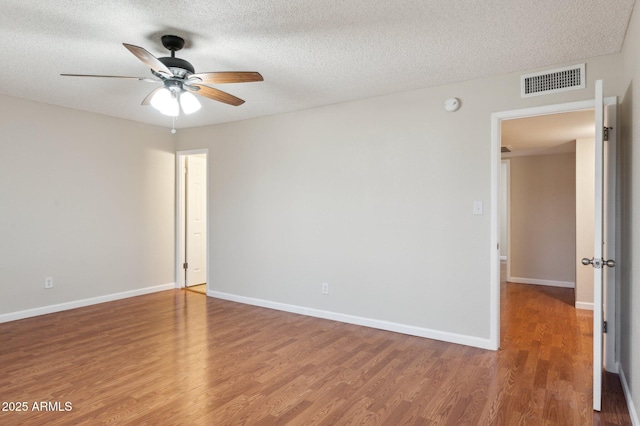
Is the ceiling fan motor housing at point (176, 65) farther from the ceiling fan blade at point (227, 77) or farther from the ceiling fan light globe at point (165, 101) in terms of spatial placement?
the ceiling fan light globe at point (165, 101)

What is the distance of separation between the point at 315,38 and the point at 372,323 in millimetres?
2781

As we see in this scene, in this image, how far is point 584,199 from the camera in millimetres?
4848

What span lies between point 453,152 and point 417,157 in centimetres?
34

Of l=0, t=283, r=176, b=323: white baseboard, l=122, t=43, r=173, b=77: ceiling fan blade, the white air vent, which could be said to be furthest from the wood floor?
the white air vent

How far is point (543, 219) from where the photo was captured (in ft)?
21.1

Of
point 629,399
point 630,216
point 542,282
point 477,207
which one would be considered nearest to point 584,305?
point 542,282

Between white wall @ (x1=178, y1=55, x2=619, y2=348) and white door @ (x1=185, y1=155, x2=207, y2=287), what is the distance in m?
0.87

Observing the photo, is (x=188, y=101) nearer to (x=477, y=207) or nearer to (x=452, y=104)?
(x=452, y=104)

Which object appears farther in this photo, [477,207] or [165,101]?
[477,207]

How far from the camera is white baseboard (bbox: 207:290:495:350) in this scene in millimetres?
3457

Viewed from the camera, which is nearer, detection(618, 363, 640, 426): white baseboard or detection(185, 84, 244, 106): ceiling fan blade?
detection(618, 363, 640, 426): white baseboard

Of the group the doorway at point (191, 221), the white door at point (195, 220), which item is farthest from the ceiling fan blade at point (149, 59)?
the white door at point (195, 220)

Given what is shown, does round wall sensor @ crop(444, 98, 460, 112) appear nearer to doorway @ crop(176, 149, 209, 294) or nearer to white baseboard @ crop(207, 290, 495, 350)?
white baseboard @ crop(207, 290, 495, 350)

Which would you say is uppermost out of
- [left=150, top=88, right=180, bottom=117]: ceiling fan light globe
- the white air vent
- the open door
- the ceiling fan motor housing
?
the white air vent
